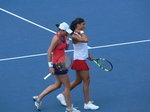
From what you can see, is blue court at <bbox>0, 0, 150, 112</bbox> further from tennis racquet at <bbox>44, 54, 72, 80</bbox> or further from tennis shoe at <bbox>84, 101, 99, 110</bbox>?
tennis racquet at <bbox>44, 54, 72, 80</bbox>

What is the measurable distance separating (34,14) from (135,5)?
144 inches

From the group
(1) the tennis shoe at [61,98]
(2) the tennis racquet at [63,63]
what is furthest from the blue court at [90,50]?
(2) the tennis racquet at [63,63]

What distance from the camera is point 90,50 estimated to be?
12469 mm

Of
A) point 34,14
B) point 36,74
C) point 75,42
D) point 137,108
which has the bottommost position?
point 137,108

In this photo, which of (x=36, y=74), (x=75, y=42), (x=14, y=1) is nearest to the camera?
(x=75, y=42)

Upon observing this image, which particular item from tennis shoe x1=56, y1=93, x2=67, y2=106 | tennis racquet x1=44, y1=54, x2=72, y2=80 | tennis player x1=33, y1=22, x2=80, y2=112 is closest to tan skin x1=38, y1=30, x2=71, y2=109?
tennis player x1=33, y1=22, x2=80, y2=112

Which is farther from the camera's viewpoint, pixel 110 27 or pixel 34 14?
pixel 34 14

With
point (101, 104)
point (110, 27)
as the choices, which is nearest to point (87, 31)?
point (110, 27)

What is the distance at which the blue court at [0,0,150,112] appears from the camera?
32.1 ft

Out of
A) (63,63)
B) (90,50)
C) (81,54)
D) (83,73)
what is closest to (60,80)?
(63,63)

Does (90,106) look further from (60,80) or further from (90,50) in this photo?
(90,50)

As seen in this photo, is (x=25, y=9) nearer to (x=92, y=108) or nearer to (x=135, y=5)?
(x=135, y=5)

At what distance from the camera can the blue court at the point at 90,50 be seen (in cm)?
977

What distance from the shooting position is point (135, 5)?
16203 mm
